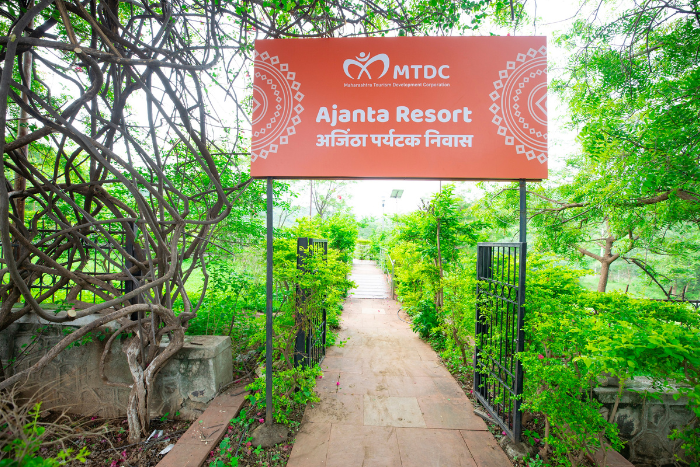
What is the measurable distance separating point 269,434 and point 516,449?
2.15 meters

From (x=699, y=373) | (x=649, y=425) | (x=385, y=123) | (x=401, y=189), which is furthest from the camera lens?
(x=401, y=189)

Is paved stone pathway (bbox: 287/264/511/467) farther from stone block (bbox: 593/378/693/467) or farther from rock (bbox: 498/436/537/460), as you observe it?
stone block (bbox: 593/378/693/467)

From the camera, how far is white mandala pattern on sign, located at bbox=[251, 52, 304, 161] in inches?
99.3

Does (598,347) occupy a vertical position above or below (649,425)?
above

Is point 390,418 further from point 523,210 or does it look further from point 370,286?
point 370,286

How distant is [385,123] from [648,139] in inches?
99.4

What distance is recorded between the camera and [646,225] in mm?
4195

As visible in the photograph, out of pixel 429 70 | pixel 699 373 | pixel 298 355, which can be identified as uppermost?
pixel 429 70

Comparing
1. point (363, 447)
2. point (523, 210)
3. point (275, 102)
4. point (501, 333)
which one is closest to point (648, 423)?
point (501, 333)

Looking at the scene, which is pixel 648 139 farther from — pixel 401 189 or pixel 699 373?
pixel 401 189

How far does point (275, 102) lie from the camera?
2.53m

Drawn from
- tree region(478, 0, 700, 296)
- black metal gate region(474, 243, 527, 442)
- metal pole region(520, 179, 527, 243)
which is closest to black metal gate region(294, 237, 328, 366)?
black metal gate region(474, 243, 527, 442)

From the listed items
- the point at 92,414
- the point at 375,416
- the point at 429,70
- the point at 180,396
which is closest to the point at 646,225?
the point at 429,70

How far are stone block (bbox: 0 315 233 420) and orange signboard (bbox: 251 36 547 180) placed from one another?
2.06 m
